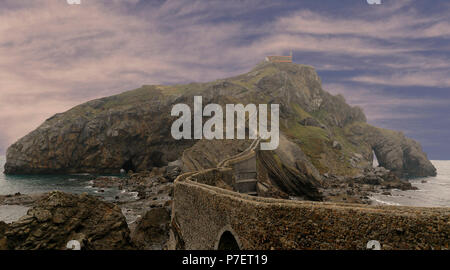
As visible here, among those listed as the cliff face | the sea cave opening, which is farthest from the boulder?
the cliff face

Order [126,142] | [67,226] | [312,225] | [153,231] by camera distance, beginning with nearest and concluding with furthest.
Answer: [312,225] → [67,226] → [153,231] → [126,142]

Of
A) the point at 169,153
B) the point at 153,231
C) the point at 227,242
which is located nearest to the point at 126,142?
the point at 169,153

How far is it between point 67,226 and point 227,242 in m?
15.4

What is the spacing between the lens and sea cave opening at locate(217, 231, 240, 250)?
46.6 feet

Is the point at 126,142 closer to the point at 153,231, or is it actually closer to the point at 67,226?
the point at 153,231

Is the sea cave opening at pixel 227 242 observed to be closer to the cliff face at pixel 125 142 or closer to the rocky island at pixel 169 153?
the rocky island at pixel 169 153

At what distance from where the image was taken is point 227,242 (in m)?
14.9

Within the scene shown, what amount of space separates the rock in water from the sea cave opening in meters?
12.9

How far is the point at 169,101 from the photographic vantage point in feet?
493

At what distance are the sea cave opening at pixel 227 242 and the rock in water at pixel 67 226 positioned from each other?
12920 mm

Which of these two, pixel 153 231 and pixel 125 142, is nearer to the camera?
pixel 153 231

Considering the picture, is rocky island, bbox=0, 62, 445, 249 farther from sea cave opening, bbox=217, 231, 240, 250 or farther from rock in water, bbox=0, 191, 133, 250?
sea cave opening, bbox=217, 231, 240, 250

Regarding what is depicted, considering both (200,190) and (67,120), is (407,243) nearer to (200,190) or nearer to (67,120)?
(200,190)
